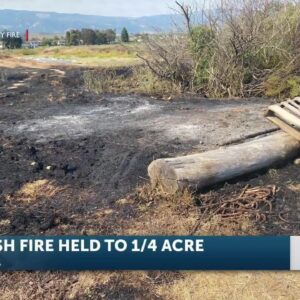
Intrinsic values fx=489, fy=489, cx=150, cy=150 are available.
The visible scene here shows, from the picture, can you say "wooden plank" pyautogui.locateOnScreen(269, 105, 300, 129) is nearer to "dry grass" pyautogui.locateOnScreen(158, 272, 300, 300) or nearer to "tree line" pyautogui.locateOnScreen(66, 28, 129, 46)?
"dry grass" pyautogui.locateOnScreen(158, 272, 300, 300)

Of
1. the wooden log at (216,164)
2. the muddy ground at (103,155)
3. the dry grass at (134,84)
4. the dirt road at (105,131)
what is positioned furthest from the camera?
the dry grass at (134,84)

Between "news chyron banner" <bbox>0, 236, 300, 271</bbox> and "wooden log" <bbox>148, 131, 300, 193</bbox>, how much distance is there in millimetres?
1135

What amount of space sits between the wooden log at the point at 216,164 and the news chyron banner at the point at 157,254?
1135mm

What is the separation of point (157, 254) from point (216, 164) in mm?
1778

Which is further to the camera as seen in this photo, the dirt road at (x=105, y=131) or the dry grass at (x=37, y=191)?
the dirt road at (x=105, y=131)

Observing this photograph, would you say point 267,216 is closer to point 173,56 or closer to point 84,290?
point 84,290

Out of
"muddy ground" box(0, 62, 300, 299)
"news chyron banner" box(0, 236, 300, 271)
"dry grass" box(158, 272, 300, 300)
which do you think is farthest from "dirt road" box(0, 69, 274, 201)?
"dry grass" box(158, 272, 300, 300)

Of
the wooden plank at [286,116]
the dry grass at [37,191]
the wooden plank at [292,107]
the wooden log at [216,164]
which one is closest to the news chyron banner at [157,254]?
the wooden log at [216,164]

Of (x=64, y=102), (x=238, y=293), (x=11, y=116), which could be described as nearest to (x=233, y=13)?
(x=64, y=102)

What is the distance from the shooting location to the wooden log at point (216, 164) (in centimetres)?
509

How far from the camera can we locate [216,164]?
17.7 ft

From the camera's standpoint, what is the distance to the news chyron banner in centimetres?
384

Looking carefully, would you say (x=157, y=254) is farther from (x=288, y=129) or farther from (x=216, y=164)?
(x=288, y=129)

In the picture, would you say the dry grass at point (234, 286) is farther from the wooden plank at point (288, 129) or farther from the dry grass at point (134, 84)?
the dry grass at point (134, 84)
